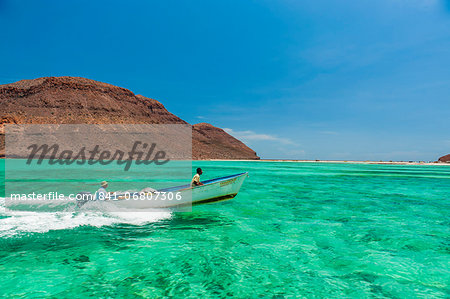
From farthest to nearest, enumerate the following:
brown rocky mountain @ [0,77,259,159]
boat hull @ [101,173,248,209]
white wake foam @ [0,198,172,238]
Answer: brown rocky mountain @ [0,77,259,159] → boat hull @ [101,173,248,209] → white wake foam @ [0,198,172,238]

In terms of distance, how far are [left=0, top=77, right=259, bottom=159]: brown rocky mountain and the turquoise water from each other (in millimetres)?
112631

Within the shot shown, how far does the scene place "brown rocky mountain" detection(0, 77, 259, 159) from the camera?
109 meters

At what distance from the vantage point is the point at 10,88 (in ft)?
420

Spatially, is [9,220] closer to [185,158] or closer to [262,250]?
[262,250]

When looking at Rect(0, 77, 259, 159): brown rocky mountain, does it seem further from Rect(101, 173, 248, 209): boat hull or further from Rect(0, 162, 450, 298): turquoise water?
Rect(0, 162, 450, 298): turquoise water

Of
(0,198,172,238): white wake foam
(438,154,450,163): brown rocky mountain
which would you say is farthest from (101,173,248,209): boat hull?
(438,154,450,163): brown rocky mountain

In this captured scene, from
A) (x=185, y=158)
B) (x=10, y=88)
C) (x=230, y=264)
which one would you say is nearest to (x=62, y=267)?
(x=230, y=264)

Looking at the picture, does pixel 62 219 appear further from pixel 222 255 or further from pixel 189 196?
pixel 222 255

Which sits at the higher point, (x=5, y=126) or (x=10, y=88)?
(x=10, y=88)

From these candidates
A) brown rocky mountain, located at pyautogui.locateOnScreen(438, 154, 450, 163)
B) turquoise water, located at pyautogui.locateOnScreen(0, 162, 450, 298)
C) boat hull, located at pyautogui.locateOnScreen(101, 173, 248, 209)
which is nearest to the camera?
turquoise water, located at pyautogui.locateOnScreen(0, 162, 450, 298)

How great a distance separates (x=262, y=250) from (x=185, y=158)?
4732 inches

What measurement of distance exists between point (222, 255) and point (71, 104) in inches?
5406

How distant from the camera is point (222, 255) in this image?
757 cm

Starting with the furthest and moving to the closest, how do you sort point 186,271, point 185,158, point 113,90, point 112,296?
point 113,90
point 185,158
point 186,271
point 112,296
